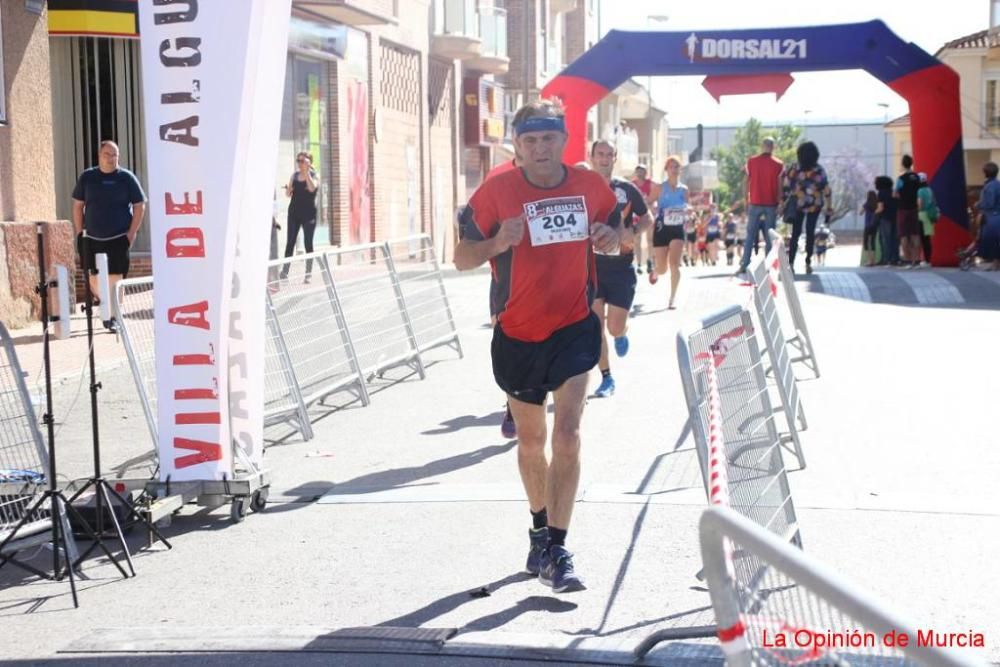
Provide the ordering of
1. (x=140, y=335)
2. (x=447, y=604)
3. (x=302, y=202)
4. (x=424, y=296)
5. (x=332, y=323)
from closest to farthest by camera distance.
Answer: (x=447, y=604) → (x=140, y=335) → (x=332, y=323) → (x=424, y=296) → (x=302, y=202)

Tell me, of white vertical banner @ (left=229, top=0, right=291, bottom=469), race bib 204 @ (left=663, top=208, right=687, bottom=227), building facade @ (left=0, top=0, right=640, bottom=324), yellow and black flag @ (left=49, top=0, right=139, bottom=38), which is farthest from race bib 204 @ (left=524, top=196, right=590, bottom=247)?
yellow and black flag @ (left=49, top=0, right=139, bottom=38)

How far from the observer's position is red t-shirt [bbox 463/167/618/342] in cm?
618

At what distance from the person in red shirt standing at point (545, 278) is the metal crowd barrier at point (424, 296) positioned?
693 cm

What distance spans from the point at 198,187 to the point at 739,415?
9.28 ft

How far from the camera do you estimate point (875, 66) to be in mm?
23812

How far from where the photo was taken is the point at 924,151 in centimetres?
2414

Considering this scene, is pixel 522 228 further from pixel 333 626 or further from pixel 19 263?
pixel 19 263

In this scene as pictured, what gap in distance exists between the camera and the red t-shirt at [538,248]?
20.3ft

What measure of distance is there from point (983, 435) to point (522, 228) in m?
4.53

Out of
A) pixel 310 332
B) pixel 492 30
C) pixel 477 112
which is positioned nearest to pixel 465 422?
pixel 310 332

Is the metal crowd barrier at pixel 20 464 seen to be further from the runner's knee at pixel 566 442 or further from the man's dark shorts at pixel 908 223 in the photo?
the man's dark shorts at pixel 908 223

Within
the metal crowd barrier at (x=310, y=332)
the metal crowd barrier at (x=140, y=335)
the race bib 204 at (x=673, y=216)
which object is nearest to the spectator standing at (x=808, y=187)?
the race bib 204 at (x=673, y=216)

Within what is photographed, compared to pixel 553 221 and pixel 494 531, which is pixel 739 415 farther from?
pixel 494 531

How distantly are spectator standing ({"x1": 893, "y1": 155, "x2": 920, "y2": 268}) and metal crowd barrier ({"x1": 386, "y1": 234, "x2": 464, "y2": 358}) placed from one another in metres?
11.4
